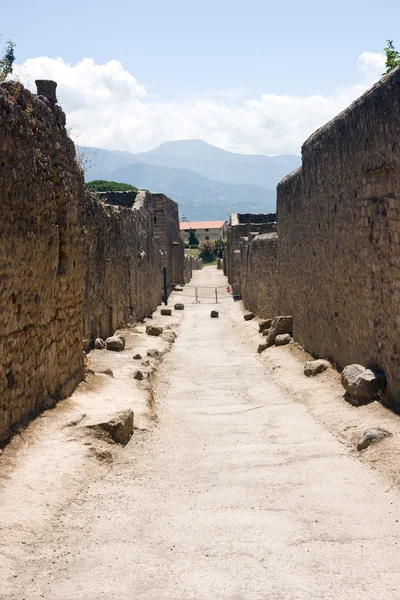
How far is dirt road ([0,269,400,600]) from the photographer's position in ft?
13.8

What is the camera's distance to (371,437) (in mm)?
6781

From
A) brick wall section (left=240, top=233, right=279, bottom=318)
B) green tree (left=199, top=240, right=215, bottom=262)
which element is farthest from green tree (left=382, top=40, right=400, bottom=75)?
green tree (left=199, top=240, right=215, bottom=262)

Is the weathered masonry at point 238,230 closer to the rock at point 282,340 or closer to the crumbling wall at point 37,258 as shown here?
the rock at point 282,340

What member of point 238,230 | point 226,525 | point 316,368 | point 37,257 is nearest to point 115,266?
point 316,368

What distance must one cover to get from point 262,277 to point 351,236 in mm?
9955

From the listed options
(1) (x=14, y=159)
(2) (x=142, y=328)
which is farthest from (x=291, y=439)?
(2) (x=142, y=328)

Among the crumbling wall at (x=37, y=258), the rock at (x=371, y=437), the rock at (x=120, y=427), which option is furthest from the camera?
the rock at (x=120, y=427)

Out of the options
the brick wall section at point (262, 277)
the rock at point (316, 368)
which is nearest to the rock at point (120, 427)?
the rock at point (316, 368)

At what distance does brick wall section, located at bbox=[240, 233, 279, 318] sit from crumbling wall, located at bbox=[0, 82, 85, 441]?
8.81m

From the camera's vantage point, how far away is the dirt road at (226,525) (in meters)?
4.21

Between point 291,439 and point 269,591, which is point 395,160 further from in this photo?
point 269,591

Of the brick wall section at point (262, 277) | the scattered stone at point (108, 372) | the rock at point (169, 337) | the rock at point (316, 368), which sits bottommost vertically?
the rock at point (169, 337)

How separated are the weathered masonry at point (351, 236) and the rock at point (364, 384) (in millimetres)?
169

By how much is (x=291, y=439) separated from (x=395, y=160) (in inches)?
133
